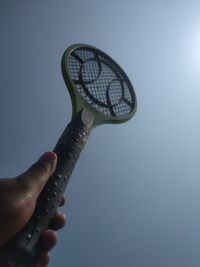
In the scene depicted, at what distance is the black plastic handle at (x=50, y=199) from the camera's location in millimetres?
541

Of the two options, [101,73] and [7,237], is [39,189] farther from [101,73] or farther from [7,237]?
[101,73]

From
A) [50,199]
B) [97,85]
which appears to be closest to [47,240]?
[50,199]

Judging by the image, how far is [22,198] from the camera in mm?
613

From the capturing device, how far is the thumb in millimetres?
638

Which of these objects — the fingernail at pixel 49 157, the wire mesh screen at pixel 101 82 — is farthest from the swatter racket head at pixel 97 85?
the fingernail at pixel 49 157

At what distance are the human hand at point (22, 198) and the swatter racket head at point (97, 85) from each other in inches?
12.1

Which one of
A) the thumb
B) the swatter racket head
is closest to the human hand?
the thumb

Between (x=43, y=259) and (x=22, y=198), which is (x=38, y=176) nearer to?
(x=22, y=198)

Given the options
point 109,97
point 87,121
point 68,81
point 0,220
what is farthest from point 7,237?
point 109,97

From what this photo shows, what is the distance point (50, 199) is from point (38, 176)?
0.19 ft

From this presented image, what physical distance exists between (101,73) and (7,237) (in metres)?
0.77

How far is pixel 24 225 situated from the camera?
0.60m

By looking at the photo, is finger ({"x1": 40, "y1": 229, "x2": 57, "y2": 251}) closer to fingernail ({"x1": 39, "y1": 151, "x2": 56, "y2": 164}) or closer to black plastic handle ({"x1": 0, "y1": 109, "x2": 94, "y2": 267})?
black plastic handle ({"x1": 0, "y1": 109, "x2": 94, "y2": 267})

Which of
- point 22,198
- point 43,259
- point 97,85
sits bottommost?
point 43,259
